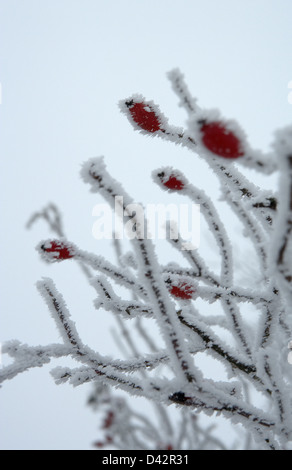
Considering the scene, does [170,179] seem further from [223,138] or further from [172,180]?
[223,138]

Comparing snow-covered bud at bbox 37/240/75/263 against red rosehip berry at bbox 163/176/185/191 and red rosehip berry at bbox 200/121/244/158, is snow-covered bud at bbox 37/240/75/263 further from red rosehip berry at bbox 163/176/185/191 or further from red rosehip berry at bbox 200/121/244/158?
red rosehip berry at bbox 200/121/244/158

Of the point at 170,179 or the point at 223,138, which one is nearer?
the point at 223,138

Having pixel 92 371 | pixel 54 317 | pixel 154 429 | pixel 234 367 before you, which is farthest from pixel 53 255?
pixel 154 429

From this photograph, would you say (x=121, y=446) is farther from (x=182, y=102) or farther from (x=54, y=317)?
(x=182, y=102)

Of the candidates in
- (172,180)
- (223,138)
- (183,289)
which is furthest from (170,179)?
(223,138)

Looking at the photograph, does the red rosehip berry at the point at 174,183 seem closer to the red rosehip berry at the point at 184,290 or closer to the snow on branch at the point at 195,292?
the snow on branch at the point at 195,292
